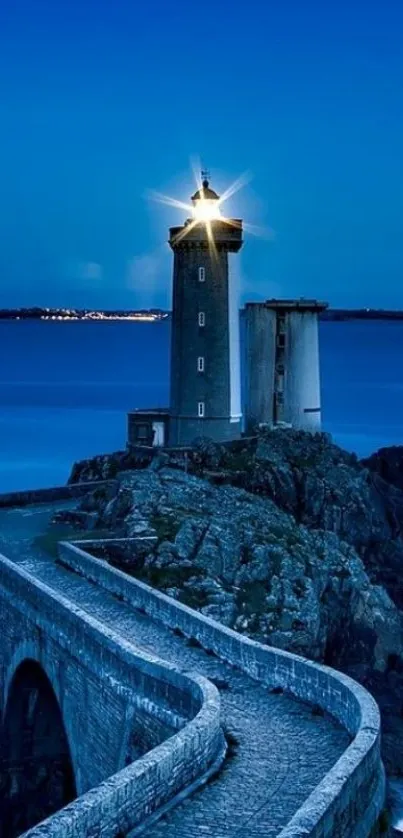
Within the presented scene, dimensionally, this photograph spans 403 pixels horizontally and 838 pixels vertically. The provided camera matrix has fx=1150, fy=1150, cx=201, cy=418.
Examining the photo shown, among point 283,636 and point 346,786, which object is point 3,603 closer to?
point 283,636

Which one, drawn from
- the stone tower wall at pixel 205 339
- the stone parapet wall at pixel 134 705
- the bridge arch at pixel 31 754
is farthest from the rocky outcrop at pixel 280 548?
the stone parapet wall at pixel 134 705

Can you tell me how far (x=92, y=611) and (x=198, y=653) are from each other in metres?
3.09

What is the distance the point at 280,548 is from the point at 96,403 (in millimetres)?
62153

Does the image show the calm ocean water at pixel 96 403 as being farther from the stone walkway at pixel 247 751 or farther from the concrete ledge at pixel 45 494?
the stone walkway at pixel 247 751

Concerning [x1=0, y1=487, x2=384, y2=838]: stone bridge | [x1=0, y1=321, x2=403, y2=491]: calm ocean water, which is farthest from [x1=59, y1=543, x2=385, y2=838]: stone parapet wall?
[x1=0, y1=321, x2=403, y2=491]: calm ocean water

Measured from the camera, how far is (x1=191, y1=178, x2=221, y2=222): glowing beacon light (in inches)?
1497

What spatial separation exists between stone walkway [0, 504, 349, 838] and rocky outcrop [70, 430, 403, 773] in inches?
190

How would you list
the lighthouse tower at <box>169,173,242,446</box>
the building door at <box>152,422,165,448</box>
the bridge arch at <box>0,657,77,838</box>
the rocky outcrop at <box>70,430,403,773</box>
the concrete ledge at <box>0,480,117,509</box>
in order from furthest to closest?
the building door at <box>152,422,165,448</box>, the lighthouse tower at <box>169,173,242,446</box>, the concrete ledge at <box>0,480,117,509</box>, the rocky outcrop at <box>70,430,403,773</box>, the bridge arch at <box>0,657,77,838</box>

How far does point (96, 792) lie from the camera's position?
35.8 ft

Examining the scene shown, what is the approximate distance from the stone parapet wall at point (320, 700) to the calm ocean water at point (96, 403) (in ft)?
123

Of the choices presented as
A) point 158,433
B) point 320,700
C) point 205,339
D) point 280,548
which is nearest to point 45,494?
point 158,433

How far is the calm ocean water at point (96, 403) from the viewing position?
64.6 metres

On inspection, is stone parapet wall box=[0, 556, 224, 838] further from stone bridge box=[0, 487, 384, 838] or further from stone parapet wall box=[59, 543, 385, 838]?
stone parapet wall box=[59, 543, 385, 838]

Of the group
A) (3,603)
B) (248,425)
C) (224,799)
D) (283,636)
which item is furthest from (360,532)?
(224,799)
